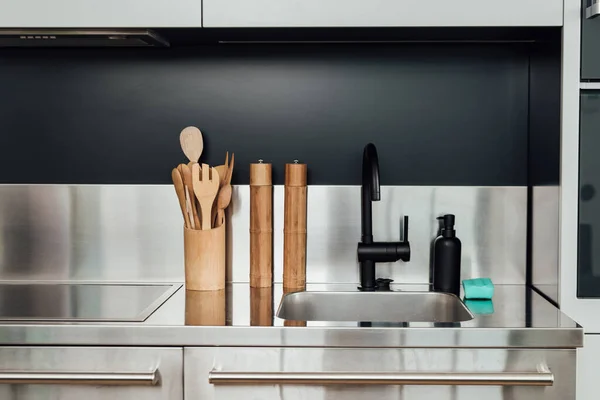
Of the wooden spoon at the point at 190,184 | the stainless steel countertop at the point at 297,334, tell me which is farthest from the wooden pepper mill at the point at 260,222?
the stainless steel countertop at the point at 297,334

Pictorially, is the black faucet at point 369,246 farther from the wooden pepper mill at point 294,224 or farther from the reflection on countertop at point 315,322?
the wooden pepper mill at point 294,224

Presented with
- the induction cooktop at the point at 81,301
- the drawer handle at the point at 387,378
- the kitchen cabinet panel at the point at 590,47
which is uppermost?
the kitchen cabinet panel at the point at 590,47

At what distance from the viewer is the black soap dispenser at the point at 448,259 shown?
72.7 inches

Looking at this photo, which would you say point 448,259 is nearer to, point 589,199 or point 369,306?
point 369,306

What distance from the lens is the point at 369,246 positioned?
1.86 metres

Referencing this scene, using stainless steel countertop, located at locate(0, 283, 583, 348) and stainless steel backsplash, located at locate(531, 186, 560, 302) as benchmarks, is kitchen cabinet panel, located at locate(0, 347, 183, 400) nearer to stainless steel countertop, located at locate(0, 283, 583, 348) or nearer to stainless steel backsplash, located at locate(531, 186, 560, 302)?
stainless steel countertop, located at locate(0, 283, 583, 348)

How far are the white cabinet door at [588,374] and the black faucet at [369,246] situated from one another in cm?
51

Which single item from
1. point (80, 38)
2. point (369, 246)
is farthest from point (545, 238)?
point (80, 38)

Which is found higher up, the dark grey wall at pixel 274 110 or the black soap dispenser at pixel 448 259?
the dark grey wall at pixel 274 110
